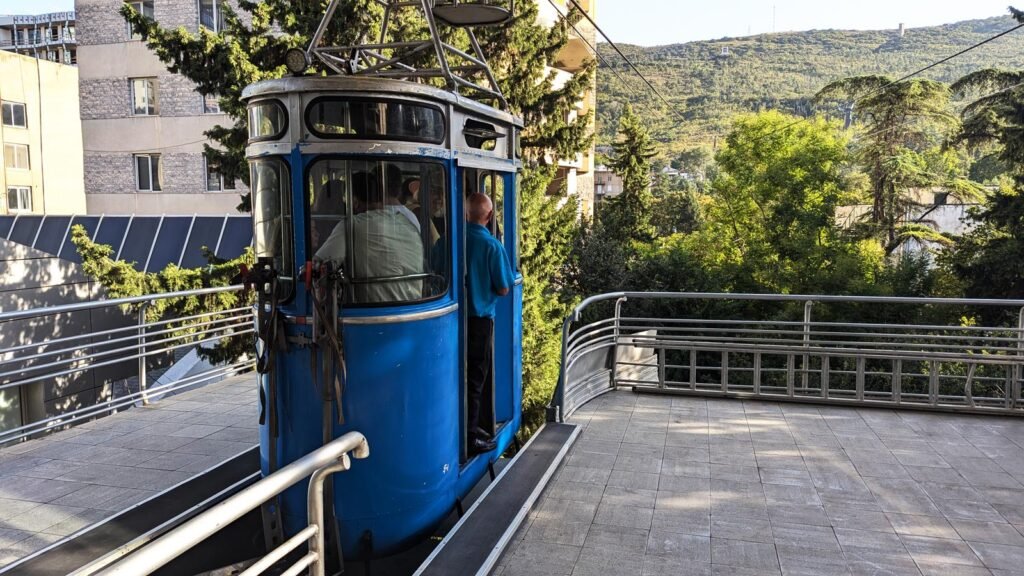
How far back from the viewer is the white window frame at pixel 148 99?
26.8m

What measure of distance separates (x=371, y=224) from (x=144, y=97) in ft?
88.0

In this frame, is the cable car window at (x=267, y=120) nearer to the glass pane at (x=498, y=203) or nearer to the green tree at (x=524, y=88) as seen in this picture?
the glass pane at (x=498, y=203)

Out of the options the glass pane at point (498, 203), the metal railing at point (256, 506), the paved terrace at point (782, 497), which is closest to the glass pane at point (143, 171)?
the paved terrace at point (782, 497)

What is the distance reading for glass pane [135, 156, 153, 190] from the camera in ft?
90.3

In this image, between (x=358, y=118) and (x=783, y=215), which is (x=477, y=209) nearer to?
(x=358, y=118)

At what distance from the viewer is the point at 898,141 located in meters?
38.6

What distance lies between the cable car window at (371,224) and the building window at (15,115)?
37.2 m

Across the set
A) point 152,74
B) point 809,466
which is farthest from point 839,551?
point 152,74

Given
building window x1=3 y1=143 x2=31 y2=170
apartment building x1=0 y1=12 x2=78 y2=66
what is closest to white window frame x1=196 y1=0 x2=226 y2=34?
building window x1=3 y1=143 x2=31 y2=170

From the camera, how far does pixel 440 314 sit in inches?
183

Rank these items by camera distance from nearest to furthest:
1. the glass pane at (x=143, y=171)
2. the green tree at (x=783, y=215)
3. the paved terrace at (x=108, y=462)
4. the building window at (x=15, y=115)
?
1. the paved terrace at (x=108, y=462)
2. the glass pane at (x=143, y=171)
3. the building window at (x=15, y=115)
4. the green tree at (x=783, y=215)

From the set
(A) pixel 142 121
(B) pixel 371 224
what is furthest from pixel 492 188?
(A) pixel 142 121

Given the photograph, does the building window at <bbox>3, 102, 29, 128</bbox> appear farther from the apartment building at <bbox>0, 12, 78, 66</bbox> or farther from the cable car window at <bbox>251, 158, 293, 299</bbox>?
the apartment building at <bbox>0, 12, 78, 66</bbox>

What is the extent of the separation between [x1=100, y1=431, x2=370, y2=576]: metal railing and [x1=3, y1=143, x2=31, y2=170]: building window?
129 feet
